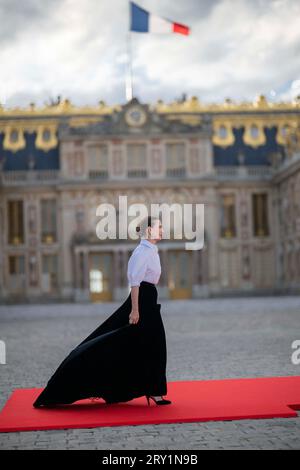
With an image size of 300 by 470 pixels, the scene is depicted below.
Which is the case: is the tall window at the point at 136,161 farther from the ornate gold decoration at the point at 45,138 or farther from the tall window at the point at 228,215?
the tall window at the point at 228,215

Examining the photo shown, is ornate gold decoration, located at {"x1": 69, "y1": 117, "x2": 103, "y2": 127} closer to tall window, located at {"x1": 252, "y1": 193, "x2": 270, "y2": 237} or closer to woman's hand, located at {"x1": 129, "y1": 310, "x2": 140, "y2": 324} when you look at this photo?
tall window, located at {"x1": 252, "y1": 193, "x2": 270, "y2": 237}

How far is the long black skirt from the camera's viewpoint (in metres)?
7.40

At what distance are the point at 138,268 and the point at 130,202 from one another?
33350 millimetres

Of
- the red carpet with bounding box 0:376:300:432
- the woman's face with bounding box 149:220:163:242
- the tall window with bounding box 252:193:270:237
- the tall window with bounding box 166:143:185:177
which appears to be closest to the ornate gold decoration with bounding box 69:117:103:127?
the tall window with bounding box 166:143:185:177

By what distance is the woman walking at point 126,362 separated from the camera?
741 cm

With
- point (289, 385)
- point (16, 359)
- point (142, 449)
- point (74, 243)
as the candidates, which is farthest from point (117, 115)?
point (142, 449)

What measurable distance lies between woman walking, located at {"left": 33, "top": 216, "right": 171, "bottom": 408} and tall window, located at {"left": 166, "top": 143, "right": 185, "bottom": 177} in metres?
34.1

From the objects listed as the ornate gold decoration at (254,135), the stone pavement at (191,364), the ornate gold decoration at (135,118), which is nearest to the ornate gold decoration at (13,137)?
the ornate gold decoration at (135,118)

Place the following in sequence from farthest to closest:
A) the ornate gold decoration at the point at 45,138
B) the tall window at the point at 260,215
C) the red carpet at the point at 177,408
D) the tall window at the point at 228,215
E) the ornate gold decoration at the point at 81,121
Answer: the ornate gold decoration at the point at 81,121 < the ornate gold decoration at the point at 45,138 < the tall window at the point at 260,215 < the tall window at the point at 228,215 < the red carpet at the point at 177,408

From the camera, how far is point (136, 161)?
41375 millimetres

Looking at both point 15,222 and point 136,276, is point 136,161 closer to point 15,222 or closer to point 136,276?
point 15,222

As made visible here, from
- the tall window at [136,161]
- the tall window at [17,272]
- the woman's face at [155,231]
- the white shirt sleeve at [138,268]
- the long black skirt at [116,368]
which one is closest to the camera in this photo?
the long black skirt at [116,368]

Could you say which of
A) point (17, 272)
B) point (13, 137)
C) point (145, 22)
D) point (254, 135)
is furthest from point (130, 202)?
point (145, 22)

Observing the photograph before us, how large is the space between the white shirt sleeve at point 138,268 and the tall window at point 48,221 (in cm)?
3396
